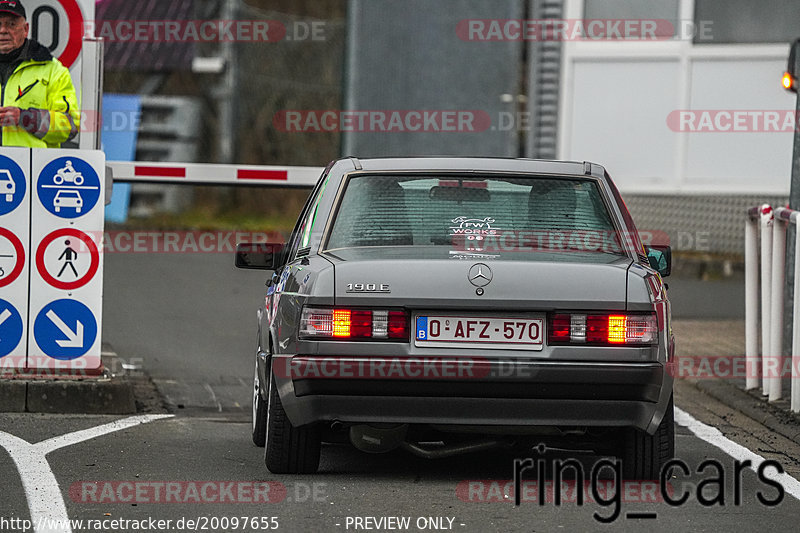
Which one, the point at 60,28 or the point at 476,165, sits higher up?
the point at 60,28

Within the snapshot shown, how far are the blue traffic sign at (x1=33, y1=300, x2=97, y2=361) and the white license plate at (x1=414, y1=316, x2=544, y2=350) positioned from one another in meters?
3.37

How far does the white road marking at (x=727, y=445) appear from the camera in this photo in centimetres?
705

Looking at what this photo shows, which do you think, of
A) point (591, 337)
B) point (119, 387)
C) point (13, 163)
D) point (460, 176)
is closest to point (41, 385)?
point (119, 387)

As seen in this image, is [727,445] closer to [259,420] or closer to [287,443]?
[259,420]

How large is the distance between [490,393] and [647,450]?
3.04ft

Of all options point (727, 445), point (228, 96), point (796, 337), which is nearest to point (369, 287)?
point (727, 445)

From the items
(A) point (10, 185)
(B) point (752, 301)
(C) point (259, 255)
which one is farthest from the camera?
(B) point (752, 301)

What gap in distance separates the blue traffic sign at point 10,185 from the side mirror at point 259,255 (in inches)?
73.7

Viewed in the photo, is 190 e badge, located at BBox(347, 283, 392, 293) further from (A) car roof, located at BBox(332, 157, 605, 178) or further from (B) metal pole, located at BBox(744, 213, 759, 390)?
(B) metal pole, located at BBox(744, 213, 759, 390)

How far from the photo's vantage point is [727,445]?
8.22 metres

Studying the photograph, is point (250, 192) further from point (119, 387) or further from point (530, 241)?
point (530, 241)

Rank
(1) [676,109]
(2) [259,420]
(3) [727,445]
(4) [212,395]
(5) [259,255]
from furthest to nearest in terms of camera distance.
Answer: (1) [676,109], (4) [212,395], (3) [727,445], (2) [259,420], (5) [259,255]

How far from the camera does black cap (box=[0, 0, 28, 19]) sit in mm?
9180

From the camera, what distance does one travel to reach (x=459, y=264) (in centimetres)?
644
